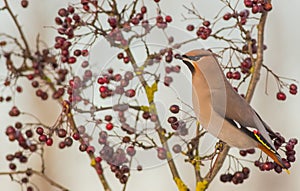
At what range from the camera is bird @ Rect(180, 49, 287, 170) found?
79cm

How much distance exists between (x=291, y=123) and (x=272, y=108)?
109mm

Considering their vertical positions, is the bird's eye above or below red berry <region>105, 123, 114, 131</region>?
above

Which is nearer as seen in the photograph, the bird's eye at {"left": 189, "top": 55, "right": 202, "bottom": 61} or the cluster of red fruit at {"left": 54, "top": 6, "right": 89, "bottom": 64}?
the bird's eye at {"left": 189, "top": 55, "right": 202, "bottom": 61}

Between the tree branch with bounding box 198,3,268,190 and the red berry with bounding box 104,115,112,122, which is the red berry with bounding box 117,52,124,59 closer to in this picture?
the red berry with bounding box 104,115,112,122

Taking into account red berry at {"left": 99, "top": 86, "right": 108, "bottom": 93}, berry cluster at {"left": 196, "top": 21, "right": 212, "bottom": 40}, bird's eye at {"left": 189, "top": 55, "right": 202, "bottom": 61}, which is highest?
berry cluster at {"left": 196, "top": 21, "right": 212, "bottom": 40}

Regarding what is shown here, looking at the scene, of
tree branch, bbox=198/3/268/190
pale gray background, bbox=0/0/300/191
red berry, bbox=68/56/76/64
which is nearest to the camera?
tree branch, bbox=198/3/268/190

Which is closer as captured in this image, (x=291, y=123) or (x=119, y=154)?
(x=119, y=154)

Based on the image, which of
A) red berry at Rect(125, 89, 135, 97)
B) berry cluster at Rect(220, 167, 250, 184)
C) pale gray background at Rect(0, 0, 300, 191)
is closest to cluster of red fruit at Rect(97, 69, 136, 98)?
red berry at Rect(125, 89, 135, 97)

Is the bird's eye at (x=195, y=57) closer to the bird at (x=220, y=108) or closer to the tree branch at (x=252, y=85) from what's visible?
the bird at (x=220, y=108)

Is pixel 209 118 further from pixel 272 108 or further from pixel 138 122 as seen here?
pixel 272 108

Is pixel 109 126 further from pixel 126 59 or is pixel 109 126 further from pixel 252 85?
pixel 252 85

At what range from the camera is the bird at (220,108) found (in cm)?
79

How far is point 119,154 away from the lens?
901mm

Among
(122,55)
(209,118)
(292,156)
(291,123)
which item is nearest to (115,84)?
(122,55)
